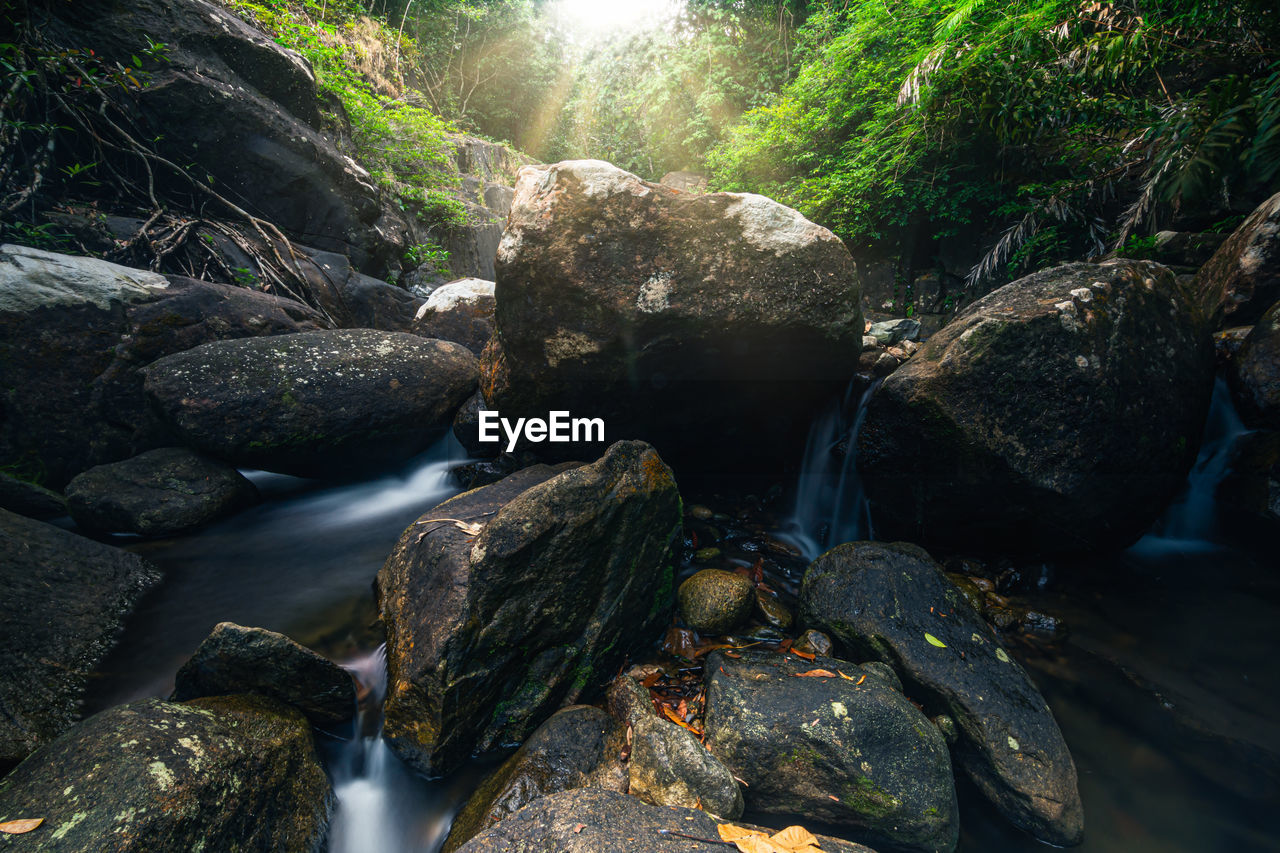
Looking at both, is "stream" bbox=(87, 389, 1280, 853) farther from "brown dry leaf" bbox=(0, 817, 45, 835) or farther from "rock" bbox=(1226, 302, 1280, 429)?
"brown dry leaf" bbox=(0, 817, 45, 835)

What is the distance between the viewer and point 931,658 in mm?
2730

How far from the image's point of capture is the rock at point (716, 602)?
3.18m

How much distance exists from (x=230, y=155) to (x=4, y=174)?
2302mm

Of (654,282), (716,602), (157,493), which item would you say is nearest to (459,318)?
(157,493)

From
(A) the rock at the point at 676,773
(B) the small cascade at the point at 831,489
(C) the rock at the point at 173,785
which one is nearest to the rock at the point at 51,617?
(C) the rock at the point at 173,785

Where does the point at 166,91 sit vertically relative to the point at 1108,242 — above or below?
above

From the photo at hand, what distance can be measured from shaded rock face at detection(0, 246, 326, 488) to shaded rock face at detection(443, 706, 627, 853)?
4.53 m

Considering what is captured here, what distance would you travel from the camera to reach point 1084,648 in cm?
321

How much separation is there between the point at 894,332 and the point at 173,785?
28.5 ft

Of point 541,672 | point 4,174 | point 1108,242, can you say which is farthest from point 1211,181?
point 4,174

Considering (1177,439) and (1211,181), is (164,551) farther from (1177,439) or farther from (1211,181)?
(1211,181)

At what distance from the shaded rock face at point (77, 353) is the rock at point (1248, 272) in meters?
9.58

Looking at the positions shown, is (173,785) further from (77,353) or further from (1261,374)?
(1261,374)

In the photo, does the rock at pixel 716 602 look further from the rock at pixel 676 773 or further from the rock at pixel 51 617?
the rock at pixel 51 617
